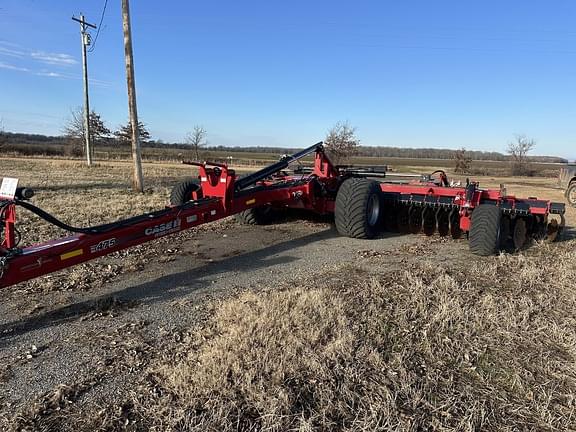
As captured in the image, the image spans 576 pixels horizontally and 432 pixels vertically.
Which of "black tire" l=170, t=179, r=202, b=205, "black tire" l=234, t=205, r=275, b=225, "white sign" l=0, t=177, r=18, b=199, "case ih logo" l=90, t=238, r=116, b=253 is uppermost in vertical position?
"white sign" l=0, t=177, r=18, b=199

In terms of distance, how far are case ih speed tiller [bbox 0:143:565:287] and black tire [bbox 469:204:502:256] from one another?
14mm

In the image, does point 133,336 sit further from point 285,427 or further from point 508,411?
point 508,411

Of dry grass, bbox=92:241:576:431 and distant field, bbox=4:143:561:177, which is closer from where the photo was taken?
dry grass, bbox=92:241:576:431

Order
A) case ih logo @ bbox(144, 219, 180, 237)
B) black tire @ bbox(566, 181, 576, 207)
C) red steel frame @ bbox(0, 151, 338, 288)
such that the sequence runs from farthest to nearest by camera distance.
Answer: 1. black tire @ bbox(566, 181, 576, 207)
2. case ih logo @ bbox(144, 219, 180, 237)
3. red steel frame @ bbox(0, 151, 338, 288)

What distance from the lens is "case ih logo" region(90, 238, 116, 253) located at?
165 inches

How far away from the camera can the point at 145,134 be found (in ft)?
179

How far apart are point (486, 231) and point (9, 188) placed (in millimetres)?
5942

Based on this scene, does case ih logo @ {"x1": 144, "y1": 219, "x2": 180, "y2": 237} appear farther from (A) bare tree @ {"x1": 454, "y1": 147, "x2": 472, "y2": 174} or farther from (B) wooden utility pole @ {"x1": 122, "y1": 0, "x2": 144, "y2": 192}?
(A) bare tree @ {"x1": 454, "y1": 147, "x2": 472, "y2": 174}

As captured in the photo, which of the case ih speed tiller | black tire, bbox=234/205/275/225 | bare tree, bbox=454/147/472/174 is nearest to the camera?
the case ih speed tiller

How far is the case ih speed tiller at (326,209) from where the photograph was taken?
4.12 meters

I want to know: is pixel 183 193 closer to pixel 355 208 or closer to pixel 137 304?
pixel 355 208

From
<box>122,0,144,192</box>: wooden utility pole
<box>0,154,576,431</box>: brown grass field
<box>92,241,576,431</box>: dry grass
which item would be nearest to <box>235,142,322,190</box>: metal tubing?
<box>0,154,576,431</box>: brown grass field

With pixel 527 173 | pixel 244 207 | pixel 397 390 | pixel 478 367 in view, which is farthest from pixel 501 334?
pixel 527 173

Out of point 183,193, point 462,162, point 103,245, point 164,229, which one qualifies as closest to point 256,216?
point 183,193
